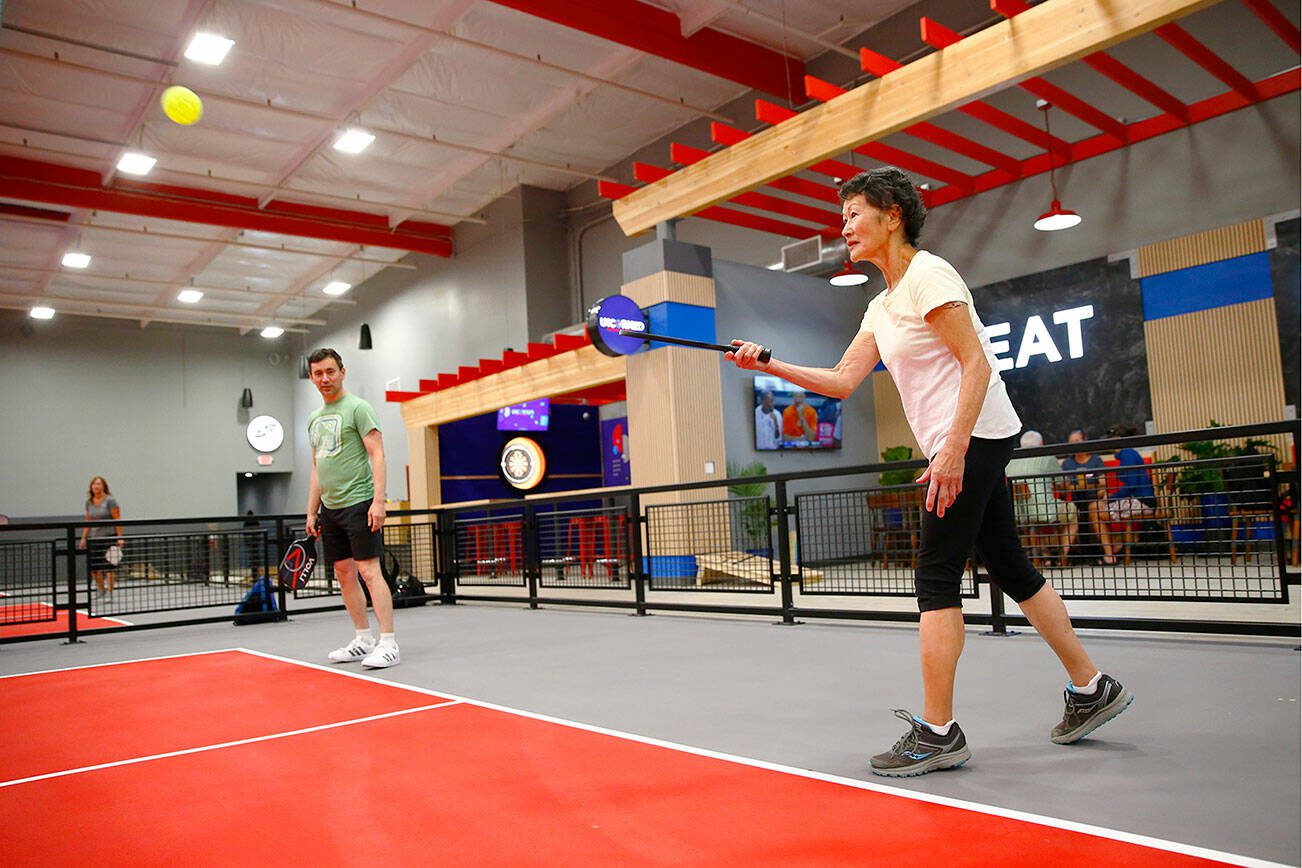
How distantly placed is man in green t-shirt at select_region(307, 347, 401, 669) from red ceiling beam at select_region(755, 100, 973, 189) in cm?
468

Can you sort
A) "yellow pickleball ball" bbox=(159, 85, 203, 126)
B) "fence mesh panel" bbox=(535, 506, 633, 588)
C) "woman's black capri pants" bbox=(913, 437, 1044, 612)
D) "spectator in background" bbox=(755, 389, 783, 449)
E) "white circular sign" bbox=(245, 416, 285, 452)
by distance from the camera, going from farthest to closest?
"white circular sign" bbox=(245, 416, 285, 452) → "spectator in background" bbox=(755, 389, 783, 449) → "yellow pickleball ball" bbox=(159, 85, 203, 126) → "fence mesh panel" bbox=(535, 506, 633, 588) → "woman's black capri pants" bbox=(913, 437, 1044, 612)

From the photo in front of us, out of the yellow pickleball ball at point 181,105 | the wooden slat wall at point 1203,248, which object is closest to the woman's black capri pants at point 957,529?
the wooden slat wall at point 1203,248

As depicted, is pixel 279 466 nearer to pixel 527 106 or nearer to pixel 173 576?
pixel 527 106

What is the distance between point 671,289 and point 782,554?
4600 millimetres

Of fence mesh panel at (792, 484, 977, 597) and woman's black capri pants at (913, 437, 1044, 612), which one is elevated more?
woman's black capri pants at (913, 437, 1044, 612)

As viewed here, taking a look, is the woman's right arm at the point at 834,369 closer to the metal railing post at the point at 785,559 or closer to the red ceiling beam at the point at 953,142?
the metal railing post at the point at 785,559

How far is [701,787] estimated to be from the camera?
7.47ft

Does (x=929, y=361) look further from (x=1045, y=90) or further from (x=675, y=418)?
(x=675, y=418)

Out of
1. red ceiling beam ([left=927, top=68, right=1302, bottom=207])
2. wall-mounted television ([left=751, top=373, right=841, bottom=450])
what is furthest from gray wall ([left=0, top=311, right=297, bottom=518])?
red ceiling beam ([left=927, top=68, right=1302, bottom=207])

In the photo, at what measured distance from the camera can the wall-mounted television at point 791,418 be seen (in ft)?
34.4

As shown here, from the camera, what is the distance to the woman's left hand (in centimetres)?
223

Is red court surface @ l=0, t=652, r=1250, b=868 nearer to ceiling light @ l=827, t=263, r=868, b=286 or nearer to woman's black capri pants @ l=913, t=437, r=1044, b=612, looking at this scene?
woman's black capri pants @ l=913, t=437, r=1044, b=612

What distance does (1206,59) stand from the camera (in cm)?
770

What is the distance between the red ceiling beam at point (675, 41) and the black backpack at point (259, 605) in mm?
5833
